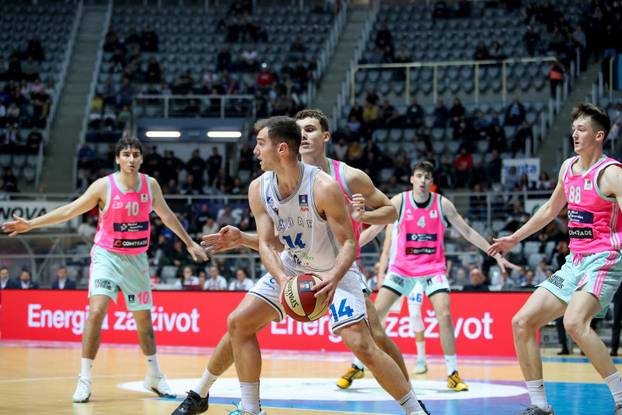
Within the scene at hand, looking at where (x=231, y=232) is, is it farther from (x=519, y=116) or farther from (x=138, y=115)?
(x=138, y=115)

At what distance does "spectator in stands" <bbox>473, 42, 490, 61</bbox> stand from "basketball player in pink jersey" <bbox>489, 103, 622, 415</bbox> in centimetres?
2125

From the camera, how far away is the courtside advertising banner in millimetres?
15930

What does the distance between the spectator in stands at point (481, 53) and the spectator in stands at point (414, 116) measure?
3.05 m

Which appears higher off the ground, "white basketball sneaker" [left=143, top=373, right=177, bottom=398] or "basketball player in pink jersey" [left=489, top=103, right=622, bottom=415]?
"basketball player in pink jersey" [left=489, top=103, right=622, bottom=415]

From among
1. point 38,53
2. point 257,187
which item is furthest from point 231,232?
point 38,53

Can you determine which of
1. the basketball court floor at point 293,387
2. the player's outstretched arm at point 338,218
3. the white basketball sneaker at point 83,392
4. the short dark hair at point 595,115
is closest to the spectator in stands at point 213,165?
the basketball court floor at point 293,387

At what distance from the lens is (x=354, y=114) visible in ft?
90.9

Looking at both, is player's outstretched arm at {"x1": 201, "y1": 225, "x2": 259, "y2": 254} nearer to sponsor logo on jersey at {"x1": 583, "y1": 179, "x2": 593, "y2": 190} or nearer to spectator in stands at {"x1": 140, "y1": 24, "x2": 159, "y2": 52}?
Answer: sponsor logo on jersey at {"x1": 583, "y1": 179, "x2": 593, "y2": 190}

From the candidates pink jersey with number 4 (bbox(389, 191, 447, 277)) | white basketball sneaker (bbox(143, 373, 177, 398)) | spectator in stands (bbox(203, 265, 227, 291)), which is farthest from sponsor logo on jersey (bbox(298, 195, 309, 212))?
spectator in stands (bbox(203, 265, 227, 291))

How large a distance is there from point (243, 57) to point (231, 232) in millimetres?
24871

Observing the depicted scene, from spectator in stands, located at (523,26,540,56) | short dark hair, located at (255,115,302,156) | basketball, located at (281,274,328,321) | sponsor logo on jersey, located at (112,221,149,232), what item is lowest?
basketball, located at (281,274,328,321)

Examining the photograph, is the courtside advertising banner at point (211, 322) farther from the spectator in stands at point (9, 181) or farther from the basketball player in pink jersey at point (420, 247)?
the spectator in stands at point (9, 181)

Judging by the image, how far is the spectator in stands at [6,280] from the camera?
20.3 m

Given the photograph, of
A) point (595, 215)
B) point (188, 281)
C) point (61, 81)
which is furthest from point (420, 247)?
point (61, 81)
